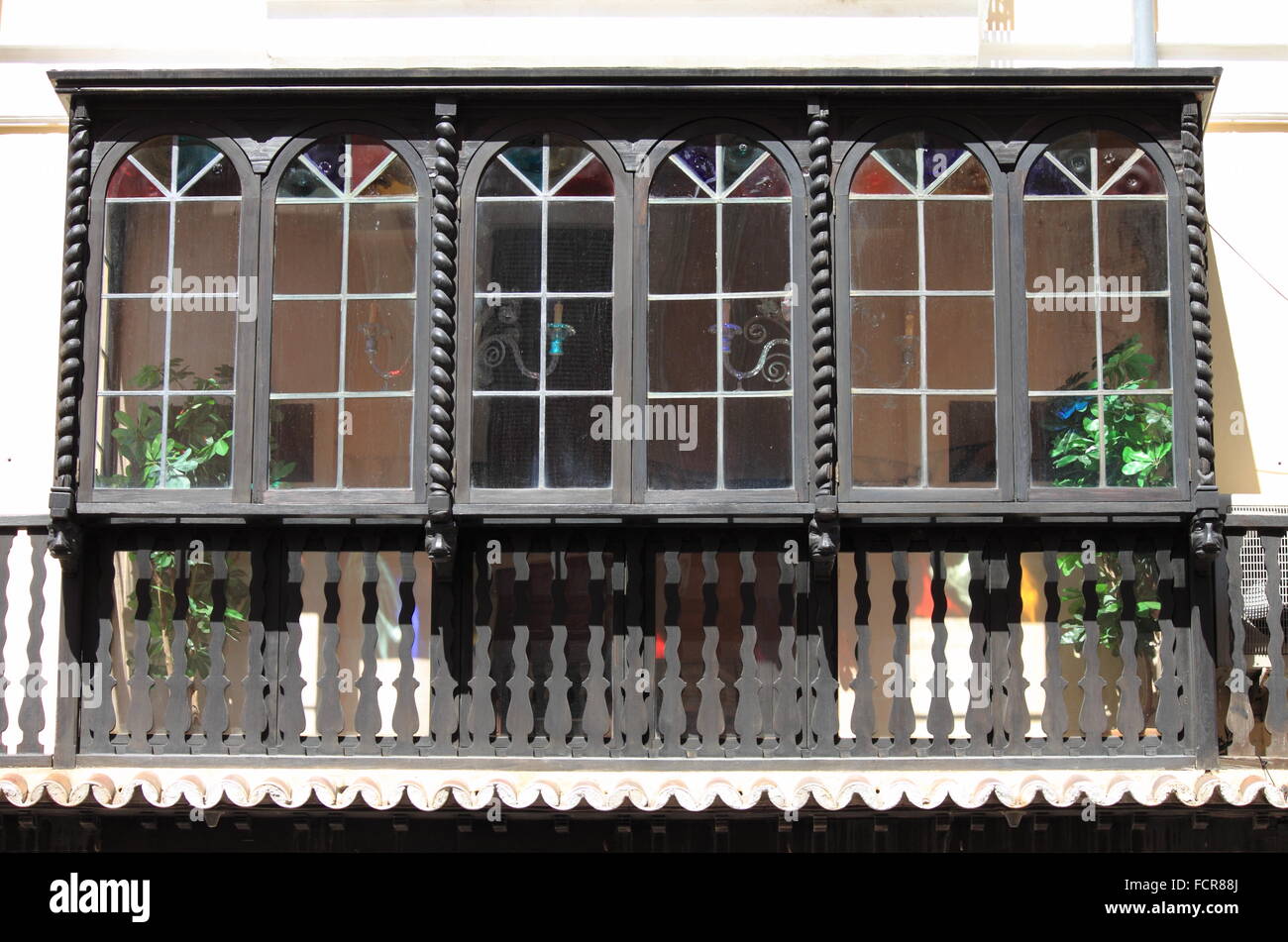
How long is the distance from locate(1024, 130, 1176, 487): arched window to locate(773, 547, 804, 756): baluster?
1.23m

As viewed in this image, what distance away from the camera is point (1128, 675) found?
6.41 metres

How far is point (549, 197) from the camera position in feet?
21.9

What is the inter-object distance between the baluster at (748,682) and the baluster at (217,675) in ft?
7.80

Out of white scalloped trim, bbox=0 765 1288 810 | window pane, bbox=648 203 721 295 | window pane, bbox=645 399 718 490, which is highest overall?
window pane, bbox=648 203 721 295

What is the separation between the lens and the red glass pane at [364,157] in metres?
6.73

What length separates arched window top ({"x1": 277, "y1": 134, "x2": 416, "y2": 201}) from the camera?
673cm

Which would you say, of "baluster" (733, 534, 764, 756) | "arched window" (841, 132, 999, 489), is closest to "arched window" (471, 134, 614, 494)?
"baluster" (733, 534, 764, 756)

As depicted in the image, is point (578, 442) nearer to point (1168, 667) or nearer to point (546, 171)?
point (546, 171)

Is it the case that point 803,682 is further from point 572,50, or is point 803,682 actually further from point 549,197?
point 572,50

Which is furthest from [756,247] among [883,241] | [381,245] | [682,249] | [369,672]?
[369,672]

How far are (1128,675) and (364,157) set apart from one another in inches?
171

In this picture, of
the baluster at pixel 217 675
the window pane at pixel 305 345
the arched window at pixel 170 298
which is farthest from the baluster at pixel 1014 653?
the arched window at pixel 170 298

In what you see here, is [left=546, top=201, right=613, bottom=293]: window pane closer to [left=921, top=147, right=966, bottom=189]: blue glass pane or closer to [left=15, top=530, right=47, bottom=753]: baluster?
[left=921, top=147, right=966, bottom=189]: blue glass pane

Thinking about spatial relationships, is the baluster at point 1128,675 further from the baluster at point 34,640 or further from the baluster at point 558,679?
the baluster at point 34,640
